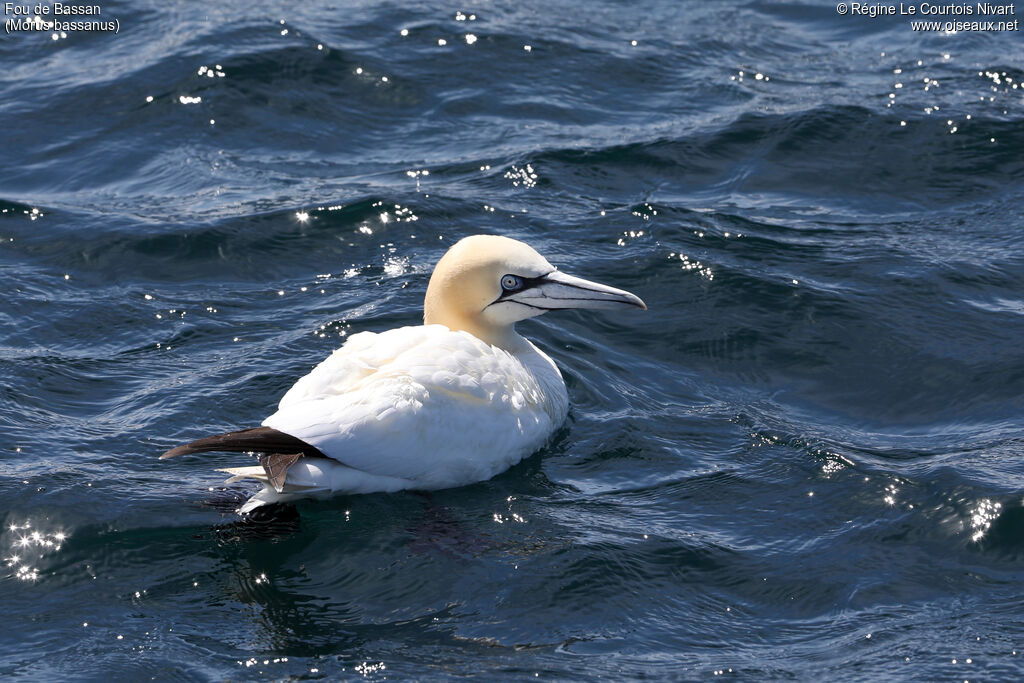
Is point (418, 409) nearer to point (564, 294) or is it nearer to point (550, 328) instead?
point (564, 294)

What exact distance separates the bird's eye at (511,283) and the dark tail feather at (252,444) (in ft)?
5.54

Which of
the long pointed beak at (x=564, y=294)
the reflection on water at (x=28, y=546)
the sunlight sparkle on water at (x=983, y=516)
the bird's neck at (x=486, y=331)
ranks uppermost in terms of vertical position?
the long pointed beak at (x=564, y=294)

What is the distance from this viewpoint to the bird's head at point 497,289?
763 centimetres

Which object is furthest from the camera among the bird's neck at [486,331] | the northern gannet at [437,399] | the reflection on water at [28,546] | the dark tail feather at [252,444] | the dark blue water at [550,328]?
the bird's neck at [486,331]

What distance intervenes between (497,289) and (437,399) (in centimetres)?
111

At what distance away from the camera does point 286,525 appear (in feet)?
21.5

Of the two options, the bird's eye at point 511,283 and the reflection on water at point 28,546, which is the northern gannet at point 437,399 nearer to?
the bird's eye at point 511,283

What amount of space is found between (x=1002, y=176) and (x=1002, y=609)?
5.90 meters

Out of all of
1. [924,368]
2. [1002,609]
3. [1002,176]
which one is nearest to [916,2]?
[1002,176]

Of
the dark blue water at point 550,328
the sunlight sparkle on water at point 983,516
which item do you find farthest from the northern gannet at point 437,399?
the sunlight sparkle on water at point 983,516

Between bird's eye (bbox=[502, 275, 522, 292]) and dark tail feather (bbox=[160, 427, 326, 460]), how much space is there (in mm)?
1688

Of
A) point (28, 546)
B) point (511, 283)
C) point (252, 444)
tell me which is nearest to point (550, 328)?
point (511, 283)

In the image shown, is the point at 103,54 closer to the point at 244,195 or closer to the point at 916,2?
the point at 244,195

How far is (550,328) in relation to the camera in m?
9.16
